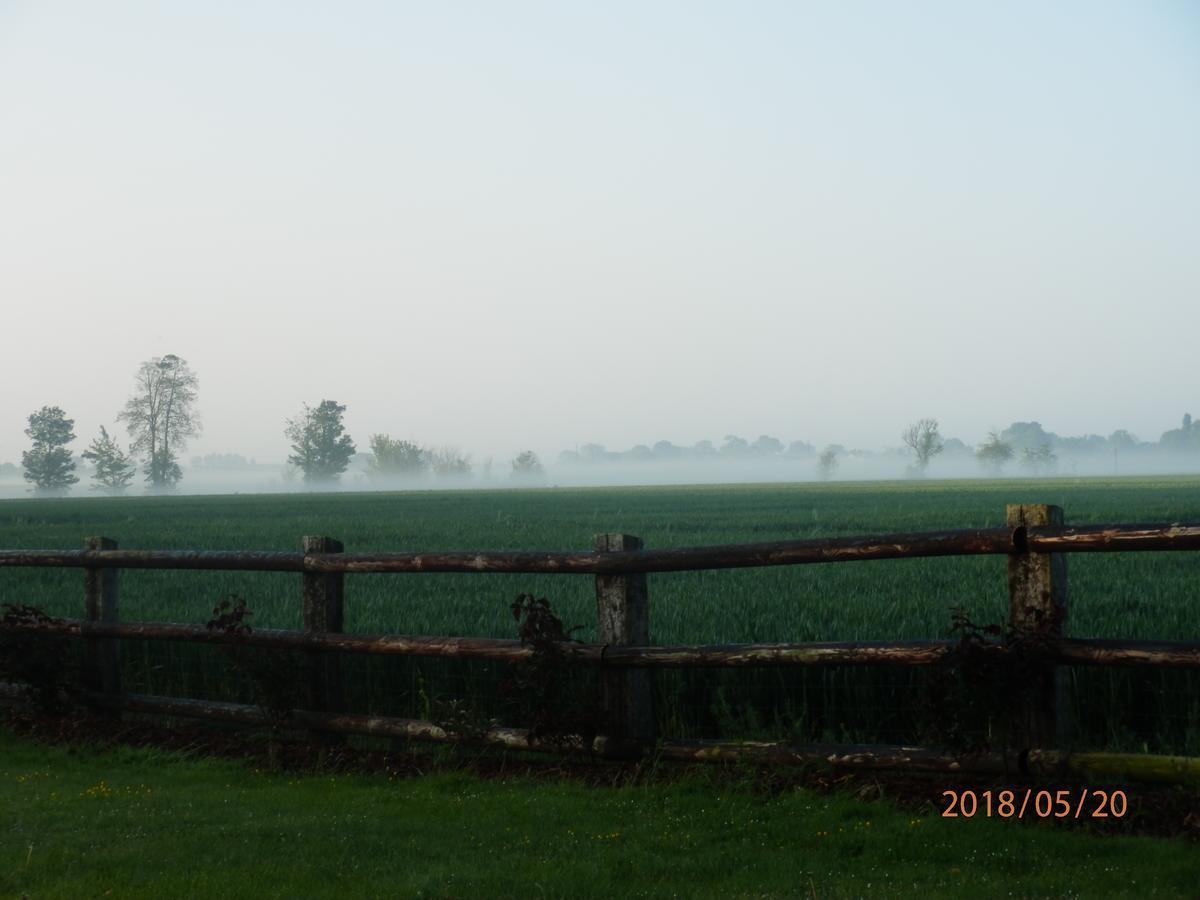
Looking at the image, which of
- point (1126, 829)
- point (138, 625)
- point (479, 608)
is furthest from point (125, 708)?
point (1126, 829)

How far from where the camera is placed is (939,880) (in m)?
4.89

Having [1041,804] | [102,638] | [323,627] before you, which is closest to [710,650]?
[1041,804]

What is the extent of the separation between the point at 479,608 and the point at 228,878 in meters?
8.40

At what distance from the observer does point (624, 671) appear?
7.32 m

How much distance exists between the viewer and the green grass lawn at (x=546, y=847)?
4945mm

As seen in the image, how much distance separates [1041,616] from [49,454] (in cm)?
15714

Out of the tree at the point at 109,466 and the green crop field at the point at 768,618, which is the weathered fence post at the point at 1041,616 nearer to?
the green crop field at the point at 768,618

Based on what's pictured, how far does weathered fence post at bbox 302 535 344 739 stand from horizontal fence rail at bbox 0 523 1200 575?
0.10m

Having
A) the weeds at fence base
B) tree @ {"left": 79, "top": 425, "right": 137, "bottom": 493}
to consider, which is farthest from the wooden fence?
tree @ {"left": 79, "top": 425, "right": 137, "bottom": 493}

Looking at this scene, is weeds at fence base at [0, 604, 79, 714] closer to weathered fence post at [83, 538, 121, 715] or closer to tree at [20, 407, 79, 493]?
weathered fence post at [83, 538, 121, 715]

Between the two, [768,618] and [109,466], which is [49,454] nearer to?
[109,466]

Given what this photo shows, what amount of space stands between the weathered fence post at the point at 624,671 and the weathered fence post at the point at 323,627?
2276mm

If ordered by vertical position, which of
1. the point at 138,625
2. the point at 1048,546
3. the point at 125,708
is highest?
the point at 1048,546

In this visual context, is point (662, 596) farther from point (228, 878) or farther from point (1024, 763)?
point (228, 878)
